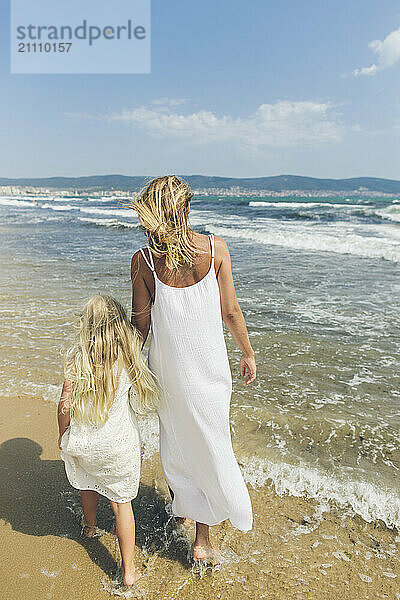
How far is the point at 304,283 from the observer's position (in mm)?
9766

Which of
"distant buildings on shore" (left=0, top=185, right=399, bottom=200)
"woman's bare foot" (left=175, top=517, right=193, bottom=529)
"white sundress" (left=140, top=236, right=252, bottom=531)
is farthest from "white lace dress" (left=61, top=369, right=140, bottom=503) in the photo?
"distant buildings on shore" (left=0, top=185, right=399, bottom=200)

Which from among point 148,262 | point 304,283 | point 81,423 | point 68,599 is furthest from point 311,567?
point 304,283

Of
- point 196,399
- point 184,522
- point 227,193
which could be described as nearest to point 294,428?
point 184,522

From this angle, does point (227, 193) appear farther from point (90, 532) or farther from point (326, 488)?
point (90, 532)

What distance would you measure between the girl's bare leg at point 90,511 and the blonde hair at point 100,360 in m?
0.63

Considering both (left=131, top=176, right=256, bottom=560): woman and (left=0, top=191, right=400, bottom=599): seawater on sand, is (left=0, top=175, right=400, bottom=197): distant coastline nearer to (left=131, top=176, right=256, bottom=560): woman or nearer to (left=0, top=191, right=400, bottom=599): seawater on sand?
(left=0, top=191, right=400, bottom=599): seawater on sand

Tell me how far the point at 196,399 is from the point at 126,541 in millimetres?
835

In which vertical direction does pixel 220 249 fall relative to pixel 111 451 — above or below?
above

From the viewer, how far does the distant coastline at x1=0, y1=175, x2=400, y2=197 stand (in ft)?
283

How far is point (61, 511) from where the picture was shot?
282cm

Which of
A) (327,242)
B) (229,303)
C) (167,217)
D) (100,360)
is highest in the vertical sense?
(167,217)

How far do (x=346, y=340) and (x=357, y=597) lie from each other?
4.05m

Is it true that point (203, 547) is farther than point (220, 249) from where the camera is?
Yes

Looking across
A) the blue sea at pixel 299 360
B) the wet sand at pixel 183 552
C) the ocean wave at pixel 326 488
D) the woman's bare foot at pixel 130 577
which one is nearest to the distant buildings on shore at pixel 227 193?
the blue sea at pixel 299 360
